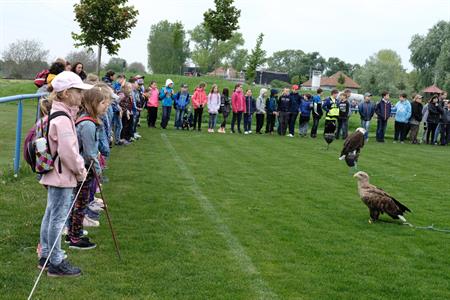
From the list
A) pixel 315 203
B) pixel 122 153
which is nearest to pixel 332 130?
pixel 122 153

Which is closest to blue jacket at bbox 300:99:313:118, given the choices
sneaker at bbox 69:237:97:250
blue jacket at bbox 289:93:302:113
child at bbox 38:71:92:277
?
blue jacket at bbox 289:93:302:113

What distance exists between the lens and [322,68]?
136500 mm

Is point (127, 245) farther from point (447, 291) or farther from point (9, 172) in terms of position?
point (9, 172)

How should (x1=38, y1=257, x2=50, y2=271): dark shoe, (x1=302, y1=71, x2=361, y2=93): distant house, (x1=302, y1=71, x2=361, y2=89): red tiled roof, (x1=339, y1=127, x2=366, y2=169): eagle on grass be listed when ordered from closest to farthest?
(x1=38, y1=257, x2=50, y2=271): dark shoe
(x1=339, y1=127, x2=366, y2=169): eagle on grass
(x1=302, y1=71, x2=361, y2=93): distant house
(x1=302, y1=71, x2=361, y2=89): red tiled roof

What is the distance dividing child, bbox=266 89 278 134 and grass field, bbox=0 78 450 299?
34.1ft

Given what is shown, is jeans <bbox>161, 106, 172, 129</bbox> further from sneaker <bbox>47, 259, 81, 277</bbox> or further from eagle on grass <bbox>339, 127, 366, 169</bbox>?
sneaker <bbox>47, 259, 81, 277</bbox>

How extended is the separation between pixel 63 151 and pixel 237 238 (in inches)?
104

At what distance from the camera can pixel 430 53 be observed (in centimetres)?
6469

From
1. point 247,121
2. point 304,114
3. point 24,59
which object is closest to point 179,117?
point 247,121

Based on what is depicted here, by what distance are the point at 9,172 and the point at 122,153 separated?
4403 millimetres

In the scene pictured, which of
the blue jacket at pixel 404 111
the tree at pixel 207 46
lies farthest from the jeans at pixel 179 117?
the tree at pixel 207 46

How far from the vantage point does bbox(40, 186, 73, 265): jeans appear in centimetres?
499

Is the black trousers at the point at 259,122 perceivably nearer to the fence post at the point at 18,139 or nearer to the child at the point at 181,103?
the child at the point at 181,103

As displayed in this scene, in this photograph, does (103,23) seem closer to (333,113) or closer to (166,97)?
(166,97)
